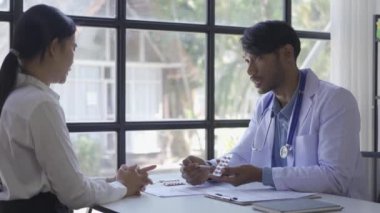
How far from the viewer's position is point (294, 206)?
1565 mm

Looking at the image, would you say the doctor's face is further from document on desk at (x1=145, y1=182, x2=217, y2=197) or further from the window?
A: the window

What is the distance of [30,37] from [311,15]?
8.62 ft

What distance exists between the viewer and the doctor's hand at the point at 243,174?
6.26 ft

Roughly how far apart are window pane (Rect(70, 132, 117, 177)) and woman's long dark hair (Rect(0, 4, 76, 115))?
1552mm

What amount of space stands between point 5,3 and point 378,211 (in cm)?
224

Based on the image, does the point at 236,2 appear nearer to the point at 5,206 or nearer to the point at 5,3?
the point at 5,3

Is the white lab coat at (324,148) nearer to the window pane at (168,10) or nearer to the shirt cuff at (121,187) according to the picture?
the shirt cuff at (121,187)

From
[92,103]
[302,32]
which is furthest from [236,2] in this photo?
[92,103]

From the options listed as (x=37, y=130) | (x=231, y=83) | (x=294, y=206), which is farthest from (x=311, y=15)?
(x=37, y=130)

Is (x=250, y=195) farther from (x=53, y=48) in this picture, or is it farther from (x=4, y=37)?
(x=4, y=37)

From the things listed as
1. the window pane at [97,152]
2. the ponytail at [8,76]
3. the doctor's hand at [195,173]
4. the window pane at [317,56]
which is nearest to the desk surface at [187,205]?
the doctor's hand at [195,173]

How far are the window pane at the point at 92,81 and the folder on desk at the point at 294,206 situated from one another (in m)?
1.74

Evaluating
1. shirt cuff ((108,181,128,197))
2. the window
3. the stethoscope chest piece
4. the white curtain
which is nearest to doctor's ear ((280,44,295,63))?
the stethoscope chest piece

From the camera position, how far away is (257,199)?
171 cm
